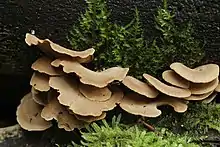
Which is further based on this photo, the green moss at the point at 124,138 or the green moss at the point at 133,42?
the green moss at the point at 133,42

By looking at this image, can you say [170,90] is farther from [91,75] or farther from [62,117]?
[62,117]

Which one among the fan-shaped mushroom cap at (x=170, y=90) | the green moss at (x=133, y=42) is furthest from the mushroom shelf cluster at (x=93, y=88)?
the green moss at (x=133, y=42)

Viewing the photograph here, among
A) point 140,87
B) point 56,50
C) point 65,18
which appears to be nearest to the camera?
point 56,50

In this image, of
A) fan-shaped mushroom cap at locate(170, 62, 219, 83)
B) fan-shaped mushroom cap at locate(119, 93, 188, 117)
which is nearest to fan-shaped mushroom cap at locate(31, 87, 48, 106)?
fan-shaped mushroom cap at locate(119, 93, 188, 117)

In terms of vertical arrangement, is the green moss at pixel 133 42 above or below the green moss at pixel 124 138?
above

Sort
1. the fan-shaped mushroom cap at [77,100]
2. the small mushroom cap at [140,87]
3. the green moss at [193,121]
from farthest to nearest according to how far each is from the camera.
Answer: the green moss at [193,121] < the small mushroom cap at [140,87] < the fan-shaped mushroom cap at [77,100]

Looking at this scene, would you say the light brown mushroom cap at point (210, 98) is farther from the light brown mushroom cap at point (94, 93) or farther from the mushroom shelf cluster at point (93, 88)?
the light brown mushroom cap at point (94, 93)

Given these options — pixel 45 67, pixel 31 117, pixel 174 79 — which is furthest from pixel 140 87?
pixel 31 117
